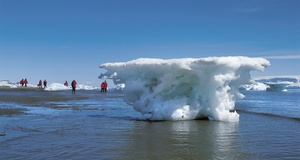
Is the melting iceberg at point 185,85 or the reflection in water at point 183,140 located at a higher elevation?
the melting iceberg at point 185,85

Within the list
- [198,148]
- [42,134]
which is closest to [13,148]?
[42,134]

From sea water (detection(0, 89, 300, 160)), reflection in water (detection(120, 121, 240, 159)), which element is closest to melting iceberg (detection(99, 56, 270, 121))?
reflection in water (detection(120, 121, 240, 159))

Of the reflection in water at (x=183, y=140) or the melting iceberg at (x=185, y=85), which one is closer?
the reflection in water at (x=183, y=140)

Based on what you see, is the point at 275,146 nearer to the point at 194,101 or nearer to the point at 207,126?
the point at 207,126

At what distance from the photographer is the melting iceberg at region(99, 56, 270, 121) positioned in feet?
34.6

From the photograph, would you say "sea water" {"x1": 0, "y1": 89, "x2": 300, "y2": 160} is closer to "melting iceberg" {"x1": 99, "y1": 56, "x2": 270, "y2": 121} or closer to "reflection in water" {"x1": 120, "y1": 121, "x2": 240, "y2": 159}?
"reflection in water" {"x1": 120, "y1": 121, "x2": 240, "y2": 159}

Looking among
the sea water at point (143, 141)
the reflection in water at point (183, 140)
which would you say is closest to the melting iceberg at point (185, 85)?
the reflection in water at point (183, 140)

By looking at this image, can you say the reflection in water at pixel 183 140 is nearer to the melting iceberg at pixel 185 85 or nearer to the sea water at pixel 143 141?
the sea water at pixel 143 141

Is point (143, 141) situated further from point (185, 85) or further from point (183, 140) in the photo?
point (185, 85)

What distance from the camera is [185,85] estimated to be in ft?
37.4

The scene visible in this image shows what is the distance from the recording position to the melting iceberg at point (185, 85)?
10555 mm

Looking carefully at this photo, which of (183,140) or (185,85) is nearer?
(183,140)

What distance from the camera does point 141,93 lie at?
1173cm

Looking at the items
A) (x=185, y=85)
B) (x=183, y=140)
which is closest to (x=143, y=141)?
(x=183, y=140)
